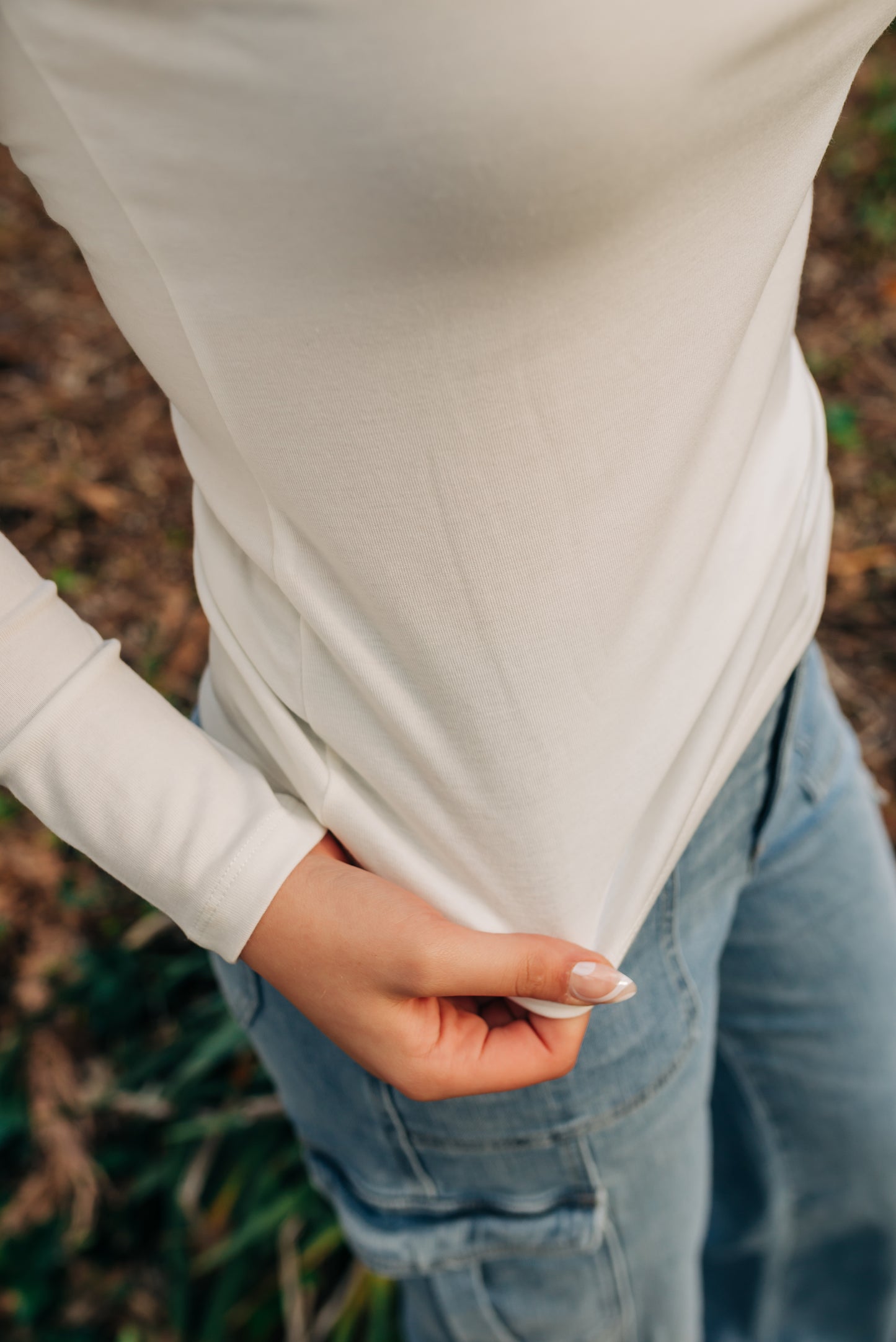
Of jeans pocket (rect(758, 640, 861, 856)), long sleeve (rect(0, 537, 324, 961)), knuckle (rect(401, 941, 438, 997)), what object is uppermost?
long sleeve (rect(0, 537, 324, 961))

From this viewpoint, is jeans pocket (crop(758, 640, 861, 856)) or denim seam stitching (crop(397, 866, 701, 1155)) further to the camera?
jeans pocket (crop(758, 640, 861, 856))

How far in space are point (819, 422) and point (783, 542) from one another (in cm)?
18

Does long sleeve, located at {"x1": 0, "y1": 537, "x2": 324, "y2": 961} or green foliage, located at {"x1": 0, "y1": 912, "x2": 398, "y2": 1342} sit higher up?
long sleeve, located at {"x1": 0, "y1": 537, "x2": 324, "y2": 961}

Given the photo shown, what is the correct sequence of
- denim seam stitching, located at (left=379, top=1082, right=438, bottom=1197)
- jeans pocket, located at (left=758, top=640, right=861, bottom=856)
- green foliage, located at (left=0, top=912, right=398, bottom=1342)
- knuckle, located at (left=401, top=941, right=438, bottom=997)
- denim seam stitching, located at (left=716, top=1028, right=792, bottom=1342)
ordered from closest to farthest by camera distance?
knuckle, located at (left=401, top=941, right=438, bottom=997) → denim seam stitching, located at (left=379, top=1082, right=438, bottom=1197) → jeans pocket, located at (left=758, top=640, right=861, bottom=856) → denim seam stitching, located at (left=716, top=1028, right=792, bottom=1342) → green foliage, located at (left=0, top=912, right=398, bottom=1342)

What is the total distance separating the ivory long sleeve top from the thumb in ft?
0.12

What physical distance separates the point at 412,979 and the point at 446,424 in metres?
0.40

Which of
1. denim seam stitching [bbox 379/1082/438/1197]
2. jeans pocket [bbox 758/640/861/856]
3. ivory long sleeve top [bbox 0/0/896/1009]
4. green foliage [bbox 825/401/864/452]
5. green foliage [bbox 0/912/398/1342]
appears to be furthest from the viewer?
green foliage [bbox 825/401/864/452]

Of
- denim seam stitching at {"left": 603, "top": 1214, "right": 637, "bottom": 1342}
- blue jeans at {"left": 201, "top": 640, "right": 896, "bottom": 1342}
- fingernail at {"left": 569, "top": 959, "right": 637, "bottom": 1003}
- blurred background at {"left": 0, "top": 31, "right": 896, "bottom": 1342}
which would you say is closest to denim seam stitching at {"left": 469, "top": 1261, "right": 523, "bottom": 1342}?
blue jeans at {"left": 201, "top": 640, "right": 896, "bottom": 1342}

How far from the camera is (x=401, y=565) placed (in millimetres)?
666

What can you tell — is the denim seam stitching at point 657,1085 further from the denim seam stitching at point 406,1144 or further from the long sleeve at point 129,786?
the long sleeve at point 129,786

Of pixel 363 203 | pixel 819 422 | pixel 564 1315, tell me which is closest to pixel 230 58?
pixel 363 203

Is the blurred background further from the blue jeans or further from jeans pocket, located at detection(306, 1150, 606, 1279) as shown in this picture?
jeans pocket, located at detection(306, 1150, 606, 1279)

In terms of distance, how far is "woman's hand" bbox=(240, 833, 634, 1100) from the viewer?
732 millimetres

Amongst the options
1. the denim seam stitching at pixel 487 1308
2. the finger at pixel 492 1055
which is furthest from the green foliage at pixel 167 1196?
the finger at pixel 492 1055
